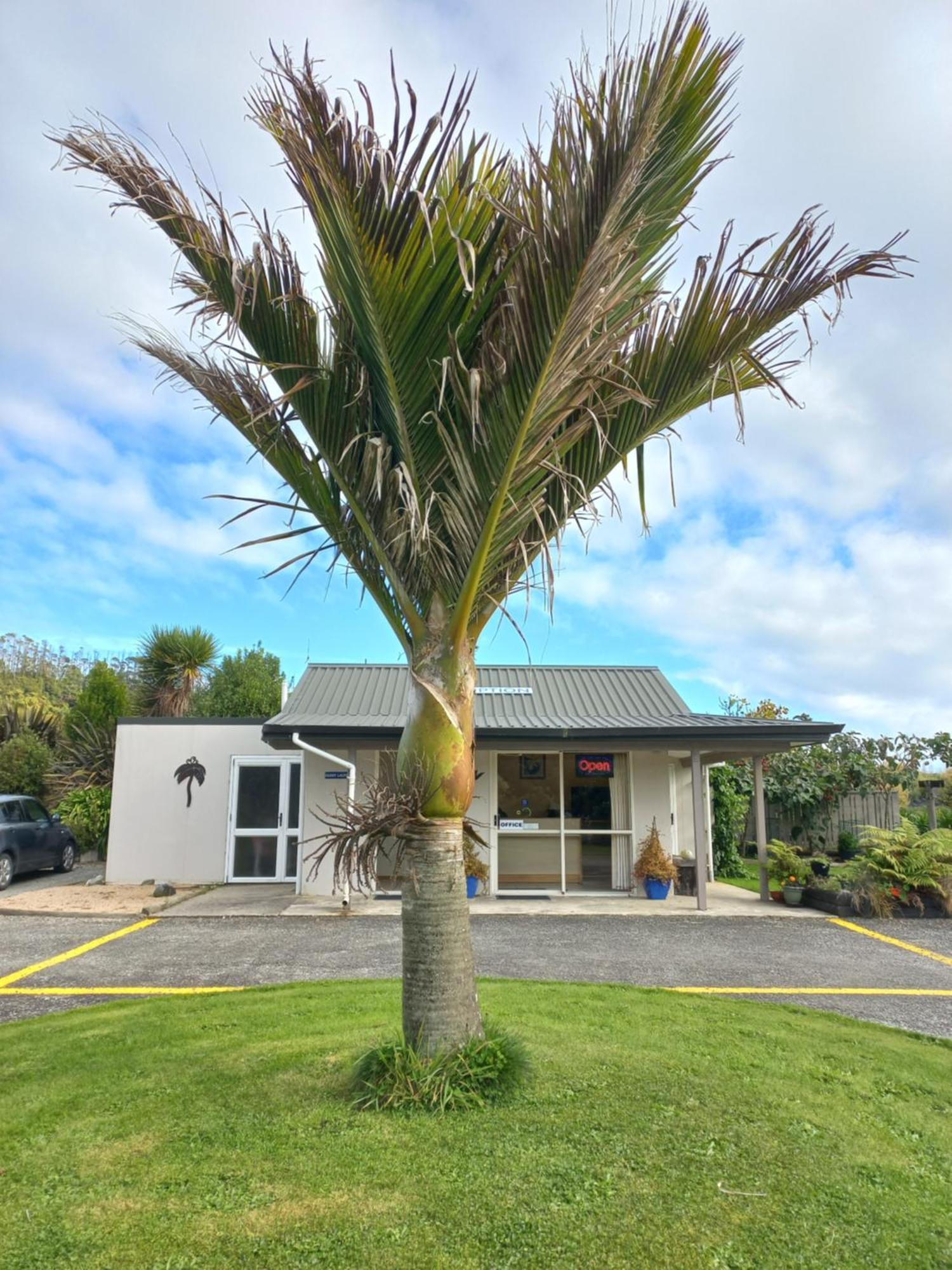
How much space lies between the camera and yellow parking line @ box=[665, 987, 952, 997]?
7027 millimetres

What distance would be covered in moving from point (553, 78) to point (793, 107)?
1.55 meters

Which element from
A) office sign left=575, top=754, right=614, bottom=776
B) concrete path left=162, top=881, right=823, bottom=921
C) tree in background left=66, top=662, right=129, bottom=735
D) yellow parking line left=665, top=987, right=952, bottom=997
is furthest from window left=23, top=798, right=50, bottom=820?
yellow parking line left=665, top=987, right=952, bottom=997

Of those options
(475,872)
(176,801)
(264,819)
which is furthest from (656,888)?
(176,801)

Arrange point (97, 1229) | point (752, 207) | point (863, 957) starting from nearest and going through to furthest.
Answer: point (97, 1229) < point (752, 207) < point (863, 957)

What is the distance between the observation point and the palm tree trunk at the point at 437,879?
3.69 m

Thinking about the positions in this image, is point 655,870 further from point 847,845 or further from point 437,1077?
point 437,1077

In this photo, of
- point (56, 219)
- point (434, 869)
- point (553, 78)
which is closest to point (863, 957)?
point (434, 869)

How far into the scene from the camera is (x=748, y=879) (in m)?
16.7

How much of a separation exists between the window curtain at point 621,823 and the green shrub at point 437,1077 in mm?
10096

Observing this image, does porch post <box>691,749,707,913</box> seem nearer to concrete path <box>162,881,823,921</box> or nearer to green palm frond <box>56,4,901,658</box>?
concrete path <box>162,881,823,921</box>

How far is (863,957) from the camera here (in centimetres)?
870

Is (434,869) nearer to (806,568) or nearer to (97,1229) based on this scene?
(97,1229)

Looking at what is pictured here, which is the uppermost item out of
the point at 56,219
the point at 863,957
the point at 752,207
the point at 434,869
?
the point at 56,219

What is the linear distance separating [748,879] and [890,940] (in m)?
7.14
